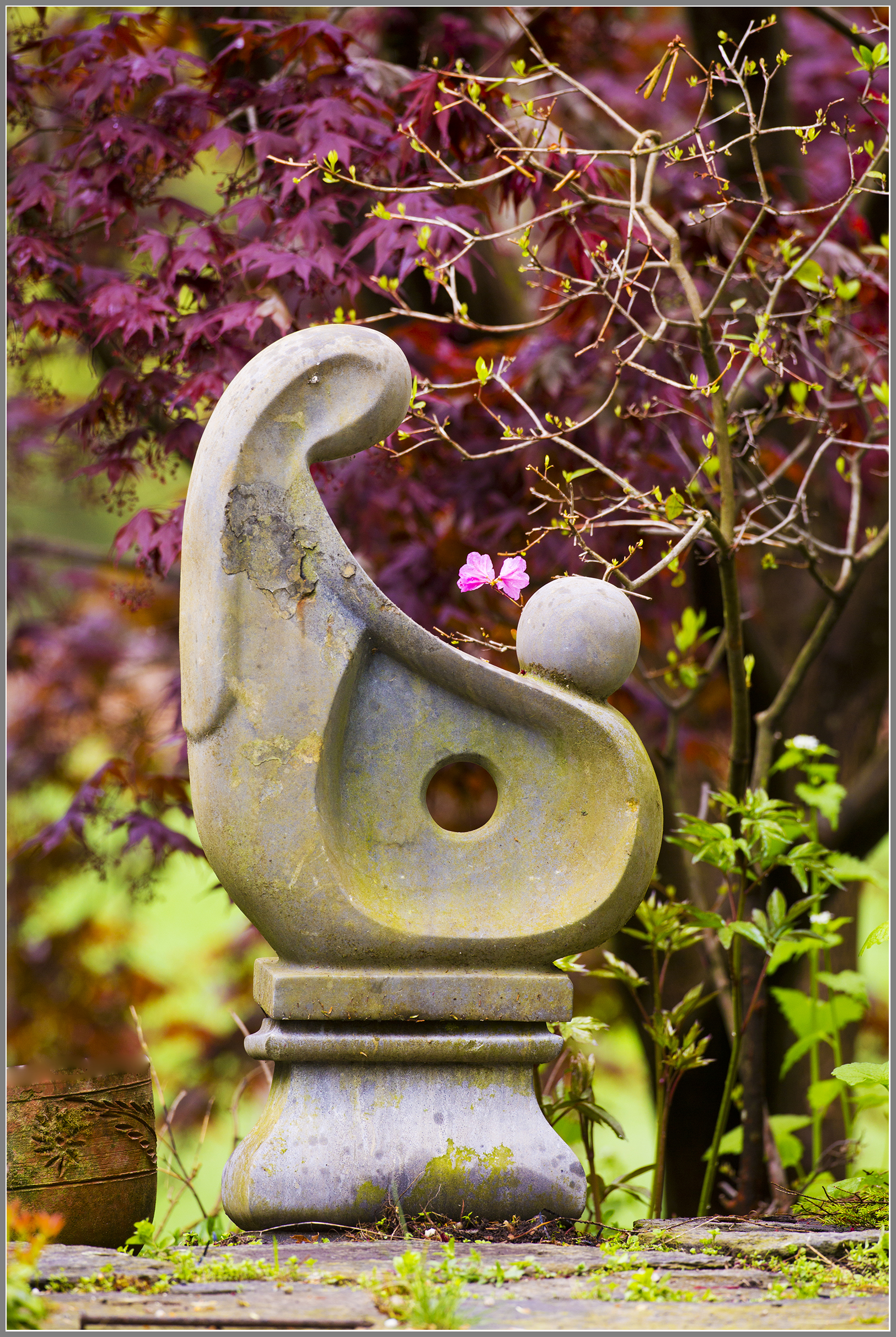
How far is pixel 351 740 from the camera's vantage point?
267 centimetres

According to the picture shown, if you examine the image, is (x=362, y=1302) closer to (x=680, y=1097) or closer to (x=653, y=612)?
(x=680, y=1097)

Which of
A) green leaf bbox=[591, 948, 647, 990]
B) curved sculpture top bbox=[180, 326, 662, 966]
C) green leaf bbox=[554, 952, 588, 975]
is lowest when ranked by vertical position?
green leaf bbox=[591, 948, 647, 990]

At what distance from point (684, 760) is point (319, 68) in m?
2.91

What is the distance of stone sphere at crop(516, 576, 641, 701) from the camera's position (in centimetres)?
264

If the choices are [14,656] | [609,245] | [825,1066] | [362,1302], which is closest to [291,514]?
[362,1302]

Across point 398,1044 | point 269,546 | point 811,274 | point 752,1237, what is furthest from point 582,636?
point 811,274

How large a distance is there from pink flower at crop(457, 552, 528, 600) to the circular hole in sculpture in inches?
62.9

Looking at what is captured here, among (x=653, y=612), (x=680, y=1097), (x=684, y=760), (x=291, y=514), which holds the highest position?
(x=291, y=514)

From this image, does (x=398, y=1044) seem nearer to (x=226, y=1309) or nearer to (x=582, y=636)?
(x=226, y=1309)

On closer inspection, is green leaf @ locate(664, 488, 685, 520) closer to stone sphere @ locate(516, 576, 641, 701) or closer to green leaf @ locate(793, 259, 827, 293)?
stone sphere @ locate(516, 576, 641, 701)

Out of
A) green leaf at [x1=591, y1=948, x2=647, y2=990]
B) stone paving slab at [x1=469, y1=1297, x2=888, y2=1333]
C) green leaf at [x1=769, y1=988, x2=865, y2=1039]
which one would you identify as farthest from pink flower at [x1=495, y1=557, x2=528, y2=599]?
green leaf at [x1=769, y1=988, x2=865, y2=1039]

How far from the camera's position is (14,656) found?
597 centimetres

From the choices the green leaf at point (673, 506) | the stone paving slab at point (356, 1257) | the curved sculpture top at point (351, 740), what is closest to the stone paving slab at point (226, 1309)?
the stone paving slab at point (356, 1257)

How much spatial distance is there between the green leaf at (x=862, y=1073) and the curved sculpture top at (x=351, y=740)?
0.54 m
